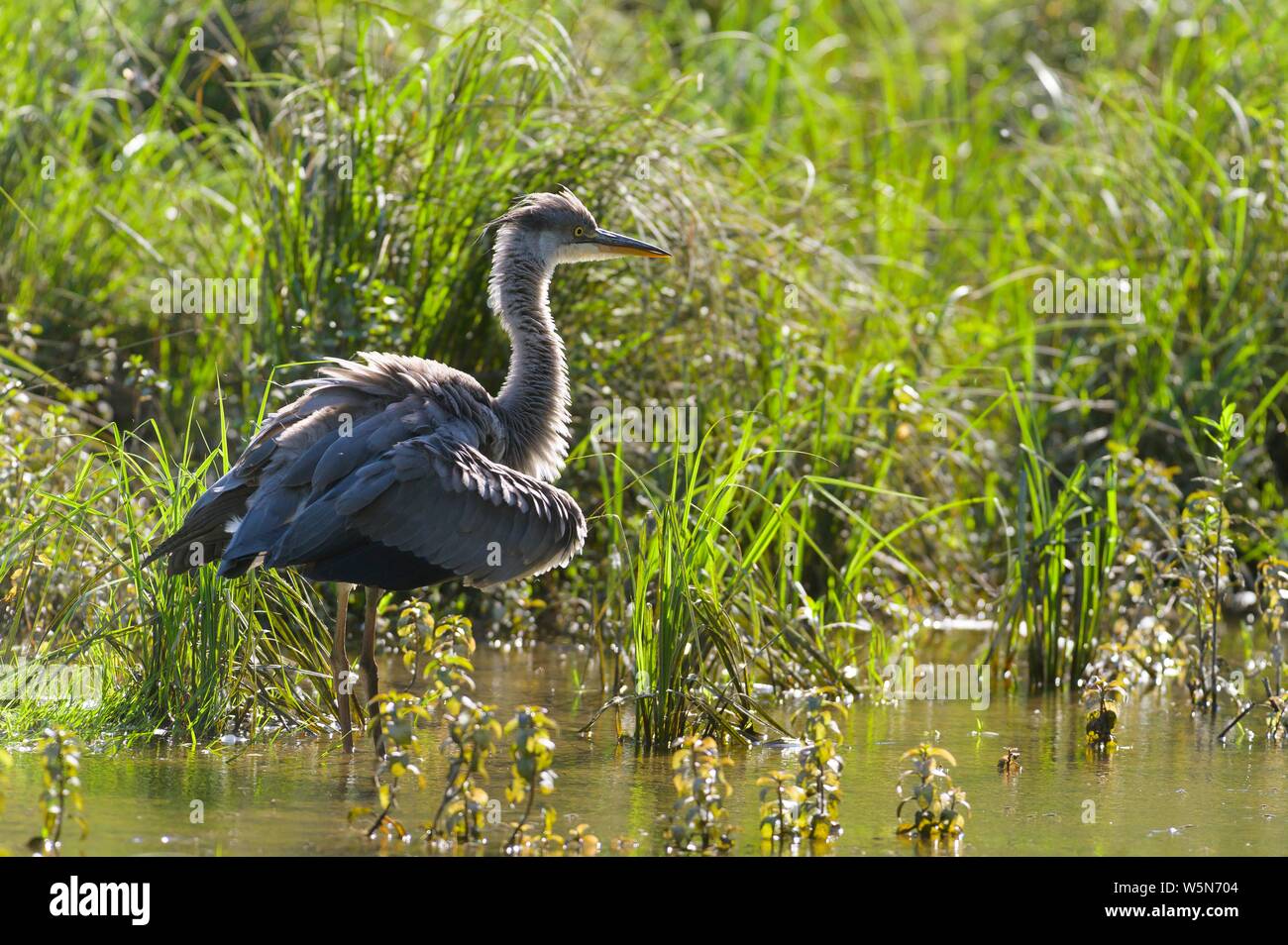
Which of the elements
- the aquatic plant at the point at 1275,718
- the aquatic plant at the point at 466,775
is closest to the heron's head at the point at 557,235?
the aquatic plant at the point at 466,775

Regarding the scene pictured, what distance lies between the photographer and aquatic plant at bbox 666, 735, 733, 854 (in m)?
5.10

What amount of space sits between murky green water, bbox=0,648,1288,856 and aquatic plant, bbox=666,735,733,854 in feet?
0.39

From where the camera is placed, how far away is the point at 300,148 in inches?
323

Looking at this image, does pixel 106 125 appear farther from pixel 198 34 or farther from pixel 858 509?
pixel 858 509

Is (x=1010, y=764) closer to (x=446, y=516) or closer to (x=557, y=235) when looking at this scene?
(x=446, y=516)

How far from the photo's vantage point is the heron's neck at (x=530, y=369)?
7.12 meters

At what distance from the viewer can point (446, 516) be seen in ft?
20.6

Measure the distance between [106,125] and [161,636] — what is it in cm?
550

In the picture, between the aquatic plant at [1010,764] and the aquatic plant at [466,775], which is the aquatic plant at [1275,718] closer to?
the aquatic plant at [1010,764]

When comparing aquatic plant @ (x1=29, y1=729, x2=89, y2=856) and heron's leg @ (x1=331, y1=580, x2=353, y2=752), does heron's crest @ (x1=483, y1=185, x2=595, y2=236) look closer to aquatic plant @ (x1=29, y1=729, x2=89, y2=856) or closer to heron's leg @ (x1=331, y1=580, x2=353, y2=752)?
heron's leg @ (x1=331, y1=580, x2=353, y2=752)

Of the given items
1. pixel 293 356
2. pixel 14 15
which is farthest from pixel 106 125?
pixel 293 356

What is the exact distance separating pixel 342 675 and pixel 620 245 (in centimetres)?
215

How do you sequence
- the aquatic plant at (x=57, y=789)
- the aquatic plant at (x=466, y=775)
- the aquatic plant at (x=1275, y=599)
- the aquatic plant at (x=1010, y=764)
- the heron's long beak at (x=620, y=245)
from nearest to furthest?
1. the aquatic plant at (x=57, y=789)
2. the aquatic plant at (x=466, y=775)
3. the aquatic plant at (x=1010, y=764)
4. the aquatic plant at (x=1275, y=599)
5. the heron's long beak at (x=620, y=245)

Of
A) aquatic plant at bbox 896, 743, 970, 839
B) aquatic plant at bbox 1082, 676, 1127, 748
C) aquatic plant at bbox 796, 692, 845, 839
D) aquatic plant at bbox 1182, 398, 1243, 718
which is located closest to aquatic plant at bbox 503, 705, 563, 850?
aquatic plant at bbox 796, 692, 845, 839
